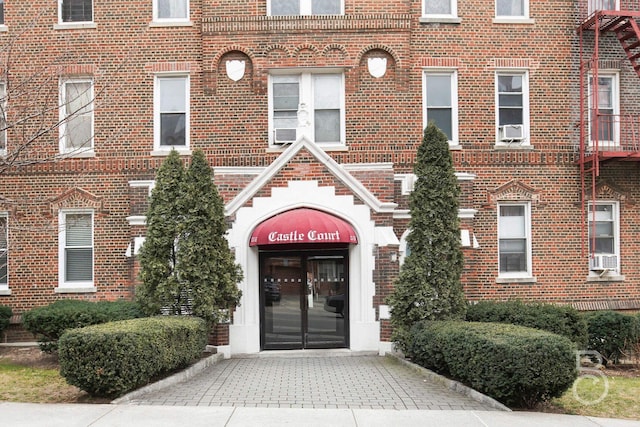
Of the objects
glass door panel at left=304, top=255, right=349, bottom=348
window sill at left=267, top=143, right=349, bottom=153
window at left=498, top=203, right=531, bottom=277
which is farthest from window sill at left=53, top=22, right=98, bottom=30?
window at left=498, top=203, right=531, bottom=277

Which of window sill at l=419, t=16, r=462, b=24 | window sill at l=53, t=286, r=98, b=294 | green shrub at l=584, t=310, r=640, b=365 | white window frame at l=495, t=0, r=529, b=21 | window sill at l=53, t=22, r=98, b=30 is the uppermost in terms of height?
white window frame at l=495, t=0, r=529, b=21

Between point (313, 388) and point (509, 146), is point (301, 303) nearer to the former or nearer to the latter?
point (313, 388)

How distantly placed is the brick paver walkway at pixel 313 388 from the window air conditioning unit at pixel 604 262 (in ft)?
21.1

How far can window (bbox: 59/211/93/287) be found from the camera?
16750mm

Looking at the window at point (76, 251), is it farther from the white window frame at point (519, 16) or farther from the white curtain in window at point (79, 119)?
the white window frame at point (519, 16)

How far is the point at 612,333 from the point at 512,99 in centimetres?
628

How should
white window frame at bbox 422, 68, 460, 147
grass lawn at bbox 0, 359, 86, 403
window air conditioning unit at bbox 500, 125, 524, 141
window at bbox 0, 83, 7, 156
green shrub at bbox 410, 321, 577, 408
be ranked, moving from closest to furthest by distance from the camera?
green shrub at bbox 410, 321, 577, 408 → grass lawn at bbox 0, 359, 86, 403 → window at bbox 0, 83, 7, 156 → window air conditioning unit at bbox 500, 125, 524, 141 → white window frame at bbox 422, 68, 460, 147

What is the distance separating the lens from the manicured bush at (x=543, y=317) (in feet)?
45.9

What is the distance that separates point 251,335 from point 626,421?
25.9 ft

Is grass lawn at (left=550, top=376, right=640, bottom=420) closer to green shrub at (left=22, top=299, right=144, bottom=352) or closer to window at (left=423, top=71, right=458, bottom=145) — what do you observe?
window at (left=423, top=71, right=458, bottom=145)

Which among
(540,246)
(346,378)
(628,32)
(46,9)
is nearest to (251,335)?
(346,378)

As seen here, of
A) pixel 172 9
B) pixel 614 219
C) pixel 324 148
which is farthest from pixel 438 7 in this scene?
pixel 614 219

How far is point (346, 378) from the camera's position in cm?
1175

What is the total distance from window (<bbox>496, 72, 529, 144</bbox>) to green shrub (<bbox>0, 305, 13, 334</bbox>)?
41.7 ft
